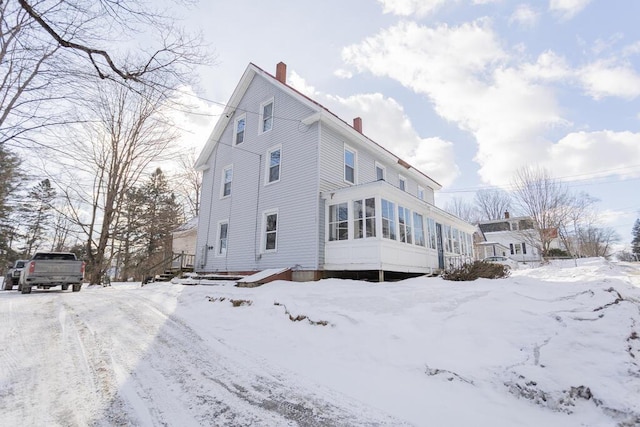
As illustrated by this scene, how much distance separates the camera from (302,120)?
12.3 meters

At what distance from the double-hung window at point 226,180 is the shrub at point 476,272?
1107 centimetres

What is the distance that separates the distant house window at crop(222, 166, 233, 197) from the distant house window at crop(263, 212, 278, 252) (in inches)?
150

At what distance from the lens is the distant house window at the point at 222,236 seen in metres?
14.9

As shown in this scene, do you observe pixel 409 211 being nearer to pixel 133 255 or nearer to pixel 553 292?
pixel 553 292

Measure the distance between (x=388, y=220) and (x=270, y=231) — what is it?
4967 mm

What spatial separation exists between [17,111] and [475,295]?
10006mm

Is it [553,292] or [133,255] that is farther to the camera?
[133,255]

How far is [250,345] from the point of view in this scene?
4906mm

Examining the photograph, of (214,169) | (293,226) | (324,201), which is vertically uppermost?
(214,169)

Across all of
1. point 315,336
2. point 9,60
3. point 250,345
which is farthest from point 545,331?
point 9,60

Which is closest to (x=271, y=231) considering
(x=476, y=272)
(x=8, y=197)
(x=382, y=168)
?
(x=382, y=168)

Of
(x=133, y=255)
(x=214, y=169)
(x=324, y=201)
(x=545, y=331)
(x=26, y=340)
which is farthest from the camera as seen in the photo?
(x=133, y=255)

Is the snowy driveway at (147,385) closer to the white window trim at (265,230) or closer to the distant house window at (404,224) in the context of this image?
the white window trim at (265,230)

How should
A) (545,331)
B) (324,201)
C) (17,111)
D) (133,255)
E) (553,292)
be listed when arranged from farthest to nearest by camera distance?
(133,255) → (324,201) → (17,111) → (553,292) → (545,331)
